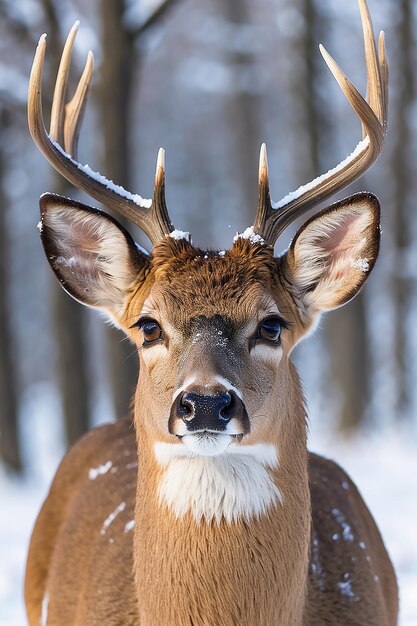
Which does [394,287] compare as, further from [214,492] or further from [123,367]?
[214,492]

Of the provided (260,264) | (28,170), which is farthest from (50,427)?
(260,264)

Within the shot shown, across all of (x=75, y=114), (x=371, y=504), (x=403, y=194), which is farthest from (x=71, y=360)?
(x=403, y=194)

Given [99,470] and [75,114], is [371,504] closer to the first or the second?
[99,470]

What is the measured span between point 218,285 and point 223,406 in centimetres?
63

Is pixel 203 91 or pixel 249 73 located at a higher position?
pixel 203 91

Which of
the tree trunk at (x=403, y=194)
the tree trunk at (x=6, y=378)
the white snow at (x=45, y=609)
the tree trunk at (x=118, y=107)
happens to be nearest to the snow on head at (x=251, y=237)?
the white snow at (x=45, y=609)

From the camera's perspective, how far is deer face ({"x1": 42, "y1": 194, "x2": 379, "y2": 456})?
3.23 metres

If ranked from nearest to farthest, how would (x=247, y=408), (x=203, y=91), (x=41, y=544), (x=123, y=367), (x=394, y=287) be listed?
1. (x=247, y=408)
2. (x=41, y=544)
3. (x=123, y=367)
4. (x=394, y=287)
5. (x=203, y=91)

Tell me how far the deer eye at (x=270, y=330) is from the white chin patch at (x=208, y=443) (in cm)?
55

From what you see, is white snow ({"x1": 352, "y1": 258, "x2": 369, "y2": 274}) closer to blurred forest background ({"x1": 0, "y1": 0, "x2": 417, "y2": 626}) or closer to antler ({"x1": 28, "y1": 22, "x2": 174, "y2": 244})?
antler ({"x1": 28, "y1": 22, "x2": 174, "y2": 244})

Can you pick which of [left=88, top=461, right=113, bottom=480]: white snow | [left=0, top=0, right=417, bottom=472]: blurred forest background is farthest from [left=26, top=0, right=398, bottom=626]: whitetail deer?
[left=0, top=0, right=417, bottom=472]: blurred forest background

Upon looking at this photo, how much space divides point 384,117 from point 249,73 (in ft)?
62.9

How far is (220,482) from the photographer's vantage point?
3.40m

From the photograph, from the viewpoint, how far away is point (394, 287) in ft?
62.3
